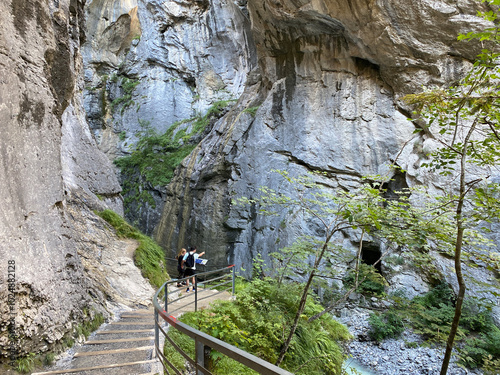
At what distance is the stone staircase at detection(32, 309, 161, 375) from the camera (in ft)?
11.2

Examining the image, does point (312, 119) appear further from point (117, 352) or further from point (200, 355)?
point (200, 355)

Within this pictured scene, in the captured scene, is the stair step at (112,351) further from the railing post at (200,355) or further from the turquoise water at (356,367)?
the turquoise water at (356,367)

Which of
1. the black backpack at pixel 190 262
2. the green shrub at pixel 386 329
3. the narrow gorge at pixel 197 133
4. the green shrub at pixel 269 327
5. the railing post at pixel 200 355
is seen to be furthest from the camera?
the green shrub at pixel 386 329

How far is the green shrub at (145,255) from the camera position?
822 cm

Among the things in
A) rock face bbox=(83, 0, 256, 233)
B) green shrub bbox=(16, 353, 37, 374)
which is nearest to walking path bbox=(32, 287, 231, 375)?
green shrub bbox=(16, 353, 37, 374)

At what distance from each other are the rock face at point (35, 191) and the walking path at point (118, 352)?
0.36 metres

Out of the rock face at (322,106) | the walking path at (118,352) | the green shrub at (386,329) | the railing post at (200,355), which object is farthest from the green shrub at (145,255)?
the green shrub at (386,329)

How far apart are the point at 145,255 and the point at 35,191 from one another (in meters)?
4.99

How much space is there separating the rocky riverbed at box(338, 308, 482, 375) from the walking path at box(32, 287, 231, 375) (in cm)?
713

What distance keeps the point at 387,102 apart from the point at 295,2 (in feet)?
19.5

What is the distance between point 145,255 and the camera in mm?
8672

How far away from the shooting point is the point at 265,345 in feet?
15.9

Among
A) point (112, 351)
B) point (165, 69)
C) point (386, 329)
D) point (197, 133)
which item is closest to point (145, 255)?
point (112, 351)

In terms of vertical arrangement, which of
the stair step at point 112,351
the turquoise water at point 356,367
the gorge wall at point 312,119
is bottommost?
the turquoise water at point 356,367
